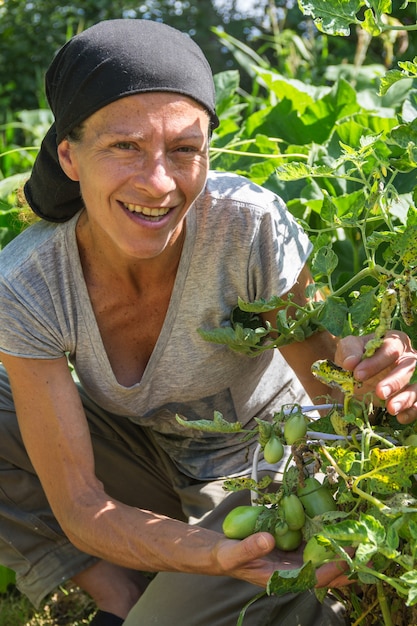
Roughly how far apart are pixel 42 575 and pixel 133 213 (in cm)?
89

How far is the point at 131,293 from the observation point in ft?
6.21

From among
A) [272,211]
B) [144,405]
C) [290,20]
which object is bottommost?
[290,20]

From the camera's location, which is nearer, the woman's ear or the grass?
the woman's ear

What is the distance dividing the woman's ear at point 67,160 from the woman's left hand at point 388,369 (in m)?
0.59

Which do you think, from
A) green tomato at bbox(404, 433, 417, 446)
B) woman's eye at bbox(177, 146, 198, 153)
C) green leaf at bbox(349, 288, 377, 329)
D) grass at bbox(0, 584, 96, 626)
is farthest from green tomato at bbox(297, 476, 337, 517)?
grass at bbox(0, 584, 96, 626)

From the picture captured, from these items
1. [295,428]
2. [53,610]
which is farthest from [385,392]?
[53,610]

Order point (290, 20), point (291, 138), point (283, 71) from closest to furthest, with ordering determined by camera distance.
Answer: point (291, 138) < point (283, 71) < point (290, 20)

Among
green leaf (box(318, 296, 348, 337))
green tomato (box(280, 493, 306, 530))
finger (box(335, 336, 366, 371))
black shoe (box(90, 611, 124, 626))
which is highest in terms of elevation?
finger (box(335, 336, 366, 371))

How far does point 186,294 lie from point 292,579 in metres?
0.66

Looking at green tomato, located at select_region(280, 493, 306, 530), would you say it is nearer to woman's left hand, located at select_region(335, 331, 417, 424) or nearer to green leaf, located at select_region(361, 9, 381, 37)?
woman's left hand, located at select_region(335, 331, 417, 424)

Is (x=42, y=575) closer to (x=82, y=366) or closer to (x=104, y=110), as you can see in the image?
(x=82, y=366)

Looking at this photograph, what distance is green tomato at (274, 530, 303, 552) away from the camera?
4.65 feet

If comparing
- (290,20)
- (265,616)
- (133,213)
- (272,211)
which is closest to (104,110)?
(133,213)

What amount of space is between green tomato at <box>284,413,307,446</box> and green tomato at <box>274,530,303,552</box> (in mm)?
130
